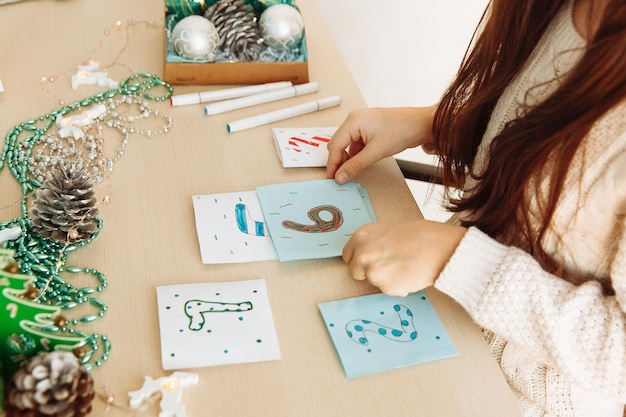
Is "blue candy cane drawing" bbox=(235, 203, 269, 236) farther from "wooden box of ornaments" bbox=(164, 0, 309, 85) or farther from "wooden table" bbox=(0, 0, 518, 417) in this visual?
"wooden box of ornaments" bbox=(164, 0, 309, 85)

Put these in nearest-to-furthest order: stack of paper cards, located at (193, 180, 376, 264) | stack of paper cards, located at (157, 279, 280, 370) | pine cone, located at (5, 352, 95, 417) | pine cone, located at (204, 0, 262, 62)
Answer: pine cone, located at (5, 352, 95, 417), stack of paper cards, located at (157, 279, 280, 370), stack of paper cards, located at (193, 180, 376, 264), pine cone, located at (204, 0, 262, 62)

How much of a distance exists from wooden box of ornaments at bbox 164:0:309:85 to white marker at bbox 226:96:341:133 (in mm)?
60

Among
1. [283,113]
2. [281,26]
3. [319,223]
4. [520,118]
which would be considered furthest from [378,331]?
[281,26]

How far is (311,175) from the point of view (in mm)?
833

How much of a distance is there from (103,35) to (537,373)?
2.56 feet

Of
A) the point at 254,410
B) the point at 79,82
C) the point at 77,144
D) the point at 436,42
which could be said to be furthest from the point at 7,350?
the point at 436,42

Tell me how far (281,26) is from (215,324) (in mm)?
480

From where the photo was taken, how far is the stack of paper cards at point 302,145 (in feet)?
2.75

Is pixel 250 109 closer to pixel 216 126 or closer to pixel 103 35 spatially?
pixel 216 126

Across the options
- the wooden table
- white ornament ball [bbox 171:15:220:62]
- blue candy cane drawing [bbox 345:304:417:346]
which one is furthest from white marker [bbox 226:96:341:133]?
blue candy cane drawing [bbox 345:304:417:346]

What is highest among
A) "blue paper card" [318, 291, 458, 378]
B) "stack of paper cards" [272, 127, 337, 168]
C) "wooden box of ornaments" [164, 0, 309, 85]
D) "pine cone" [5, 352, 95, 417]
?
"wooden box of ornaments" [164, 0, 309, 85]

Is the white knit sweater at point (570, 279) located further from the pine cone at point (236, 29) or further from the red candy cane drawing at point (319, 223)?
the pine cone at point (236, 29)

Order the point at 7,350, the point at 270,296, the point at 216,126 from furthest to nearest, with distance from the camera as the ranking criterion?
the point at 216,126 < the point at 270,296 < the point at 7,350

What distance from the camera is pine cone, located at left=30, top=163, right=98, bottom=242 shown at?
0.69 m
